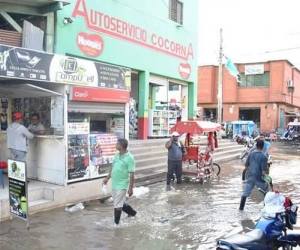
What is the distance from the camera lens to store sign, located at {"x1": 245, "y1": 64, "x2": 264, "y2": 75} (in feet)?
127

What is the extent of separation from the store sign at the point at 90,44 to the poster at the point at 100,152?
440 centimetres

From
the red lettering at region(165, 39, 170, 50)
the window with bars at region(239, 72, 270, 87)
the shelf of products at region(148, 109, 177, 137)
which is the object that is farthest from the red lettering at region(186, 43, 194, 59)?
the window with bars at region(239, 72, 270, 87)

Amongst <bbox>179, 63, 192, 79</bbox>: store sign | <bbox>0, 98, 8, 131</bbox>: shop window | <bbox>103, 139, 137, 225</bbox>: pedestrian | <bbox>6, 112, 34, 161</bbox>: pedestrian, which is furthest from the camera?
<bbox>179, 63, 192, 79</bbox>: store sign

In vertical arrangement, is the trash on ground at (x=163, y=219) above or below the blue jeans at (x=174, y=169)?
below

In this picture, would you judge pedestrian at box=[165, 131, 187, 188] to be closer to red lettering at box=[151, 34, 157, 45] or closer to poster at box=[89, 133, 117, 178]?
poster at box=[89, 133, 117, 178]

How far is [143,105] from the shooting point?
16906mm

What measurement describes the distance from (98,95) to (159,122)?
32.4ft

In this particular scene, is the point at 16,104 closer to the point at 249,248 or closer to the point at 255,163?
the point at 255,163

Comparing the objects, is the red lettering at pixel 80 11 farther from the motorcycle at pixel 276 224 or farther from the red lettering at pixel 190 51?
the motorcycle at pixel 276 224

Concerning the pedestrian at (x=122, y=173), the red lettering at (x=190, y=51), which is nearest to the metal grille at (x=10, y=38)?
the pedestrian at (x=122, y=173)

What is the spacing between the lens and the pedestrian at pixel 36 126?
8966 millimetres

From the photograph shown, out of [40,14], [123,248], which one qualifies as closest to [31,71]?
[123,248]

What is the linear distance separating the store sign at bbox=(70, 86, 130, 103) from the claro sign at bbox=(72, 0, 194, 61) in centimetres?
385

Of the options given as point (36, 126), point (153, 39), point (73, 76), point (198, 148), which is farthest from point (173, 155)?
point (153, 39)
